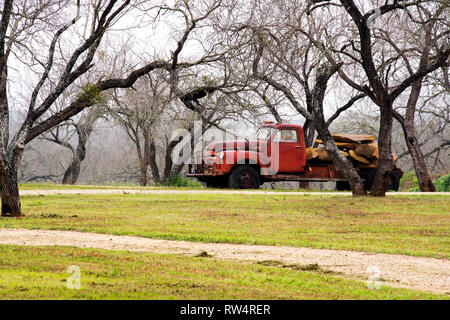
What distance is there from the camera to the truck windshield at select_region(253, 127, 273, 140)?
1031 inches

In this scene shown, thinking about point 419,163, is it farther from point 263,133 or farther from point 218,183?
point 218,183

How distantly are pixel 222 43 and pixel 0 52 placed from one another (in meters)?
9.28

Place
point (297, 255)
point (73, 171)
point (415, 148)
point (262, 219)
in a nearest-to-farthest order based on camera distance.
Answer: point (297, 255) < point (262, 219) < point (415, 148) < point (73, 171)

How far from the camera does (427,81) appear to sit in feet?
102

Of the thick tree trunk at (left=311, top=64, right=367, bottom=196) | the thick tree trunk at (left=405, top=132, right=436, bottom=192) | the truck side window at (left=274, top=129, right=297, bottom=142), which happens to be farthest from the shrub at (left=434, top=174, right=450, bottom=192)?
the thick tree trunk at (left=311, top=64, right=367, bottom=196)

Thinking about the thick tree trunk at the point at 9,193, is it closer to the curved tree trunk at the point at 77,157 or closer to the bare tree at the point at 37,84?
the bare tree at the point at 37,84

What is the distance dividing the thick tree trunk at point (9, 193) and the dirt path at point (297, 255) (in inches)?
107

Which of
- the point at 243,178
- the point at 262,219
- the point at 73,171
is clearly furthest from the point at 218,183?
the point at 73,171

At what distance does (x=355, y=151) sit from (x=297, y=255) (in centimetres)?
1792

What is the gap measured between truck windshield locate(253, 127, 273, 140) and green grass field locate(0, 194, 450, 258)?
4.63m

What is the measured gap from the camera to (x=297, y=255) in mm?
10148
